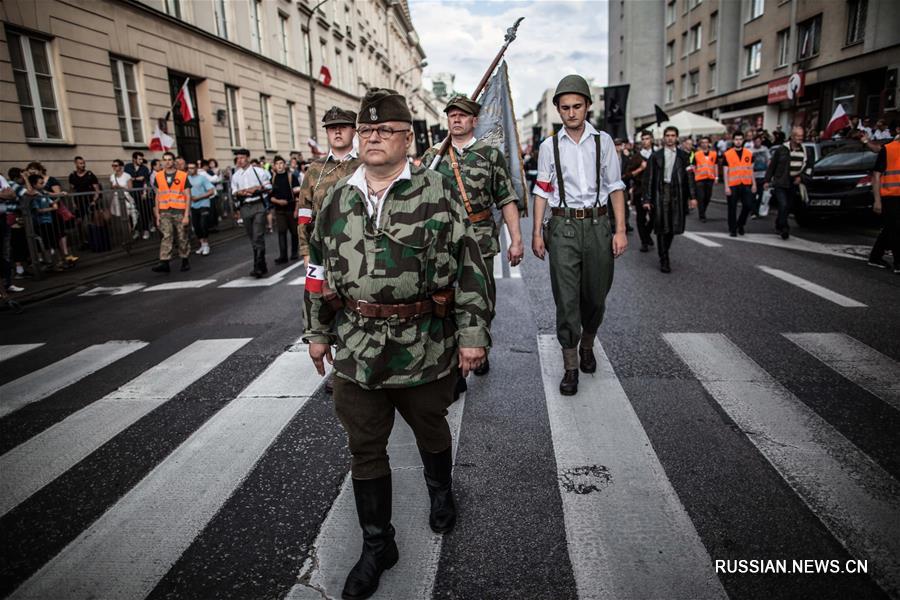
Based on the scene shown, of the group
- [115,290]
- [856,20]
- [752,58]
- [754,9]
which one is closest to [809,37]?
[856,20]

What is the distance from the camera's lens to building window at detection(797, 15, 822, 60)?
24.3 m

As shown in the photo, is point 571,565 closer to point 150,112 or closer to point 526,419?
point 526,419

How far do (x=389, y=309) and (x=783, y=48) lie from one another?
106ft

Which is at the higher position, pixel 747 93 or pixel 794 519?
pixel 747 93

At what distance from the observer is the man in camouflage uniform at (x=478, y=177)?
167 inches

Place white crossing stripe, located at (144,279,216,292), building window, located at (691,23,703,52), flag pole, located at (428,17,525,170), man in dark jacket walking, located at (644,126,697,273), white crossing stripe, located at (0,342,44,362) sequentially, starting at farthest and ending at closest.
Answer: building window, located at (691,23,703,52) → white crossing stripe, located at (144,279,216,292) → man in dark jacket walking, located at (644,126,697,273) → white crossing stripe, located at (0,342,44,362) → flag pole, located at (428,17,525,170)

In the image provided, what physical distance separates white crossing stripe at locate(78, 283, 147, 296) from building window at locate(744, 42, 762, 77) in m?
31.4

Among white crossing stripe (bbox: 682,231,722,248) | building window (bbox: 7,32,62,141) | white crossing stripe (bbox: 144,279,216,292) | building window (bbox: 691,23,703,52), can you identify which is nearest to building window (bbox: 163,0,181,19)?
building window (bbox: 7,32,62,141)

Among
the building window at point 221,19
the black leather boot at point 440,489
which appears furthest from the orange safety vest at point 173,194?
the building window at point 221,19

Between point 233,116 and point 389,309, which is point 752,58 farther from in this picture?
point 389,309

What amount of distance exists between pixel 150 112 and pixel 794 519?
1949 cm

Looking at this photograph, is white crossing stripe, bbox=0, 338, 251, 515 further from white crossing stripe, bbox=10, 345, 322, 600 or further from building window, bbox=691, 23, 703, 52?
building window, bbox=691, 23, 703, 52

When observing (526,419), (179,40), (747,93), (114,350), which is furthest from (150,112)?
(747,93)

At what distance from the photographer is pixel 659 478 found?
310 centimetres
